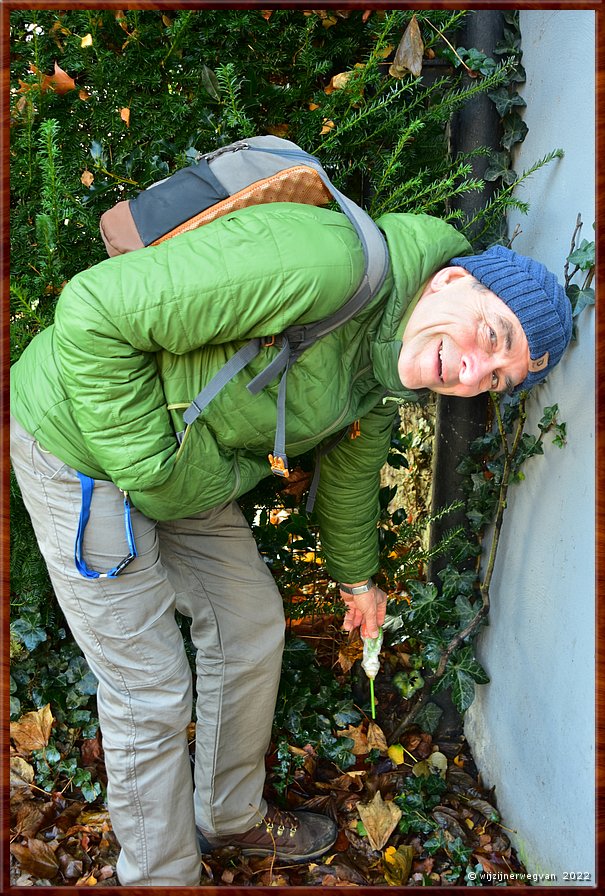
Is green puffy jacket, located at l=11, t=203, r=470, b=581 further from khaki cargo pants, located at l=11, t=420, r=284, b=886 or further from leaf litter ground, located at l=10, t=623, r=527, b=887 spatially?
leaf litter ground, located at l=10, t=623, r=527, b=887

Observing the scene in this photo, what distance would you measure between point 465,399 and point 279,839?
1.63m

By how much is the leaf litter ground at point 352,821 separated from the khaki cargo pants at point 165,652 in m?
0.39

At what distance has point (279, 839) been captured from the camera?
285 centimetres

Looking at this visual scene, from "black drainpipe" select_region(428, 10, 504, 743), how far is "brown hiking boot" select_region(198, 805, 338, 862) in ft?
2.40

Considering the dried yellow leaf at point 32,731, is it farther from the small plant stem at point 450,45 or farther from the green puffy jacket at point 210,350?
the small plant stem at point 450,45

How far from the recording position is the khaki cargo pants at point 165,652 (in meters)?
2.20

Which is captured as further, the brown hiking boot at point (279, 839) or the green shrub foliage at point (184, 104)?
the brown hiking boot at point (279, 839)

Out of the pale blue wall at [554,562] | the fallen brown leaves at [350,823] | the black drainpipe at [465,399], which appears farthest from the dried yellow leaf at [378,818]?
the black drainpipe at [465,399]

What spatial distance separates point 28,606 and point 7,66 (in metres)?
1.75

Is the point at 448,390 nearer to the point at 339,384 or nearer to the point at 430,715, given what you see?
the point at 339,384

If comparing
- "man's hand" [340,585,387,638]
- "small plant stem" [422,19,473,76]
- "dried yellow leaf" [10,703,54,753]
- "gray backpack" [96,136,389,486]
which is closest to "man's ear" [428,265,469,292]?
"gray backpack" [96,136,389,486]

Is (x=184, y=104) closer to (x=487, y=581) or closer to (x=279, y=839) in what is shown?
(x=487, y=581)

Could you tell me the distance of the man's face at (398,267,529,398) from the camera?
204 cm

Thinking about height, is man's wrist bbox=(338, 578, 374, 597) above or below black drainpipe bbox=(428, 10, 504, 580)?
below
